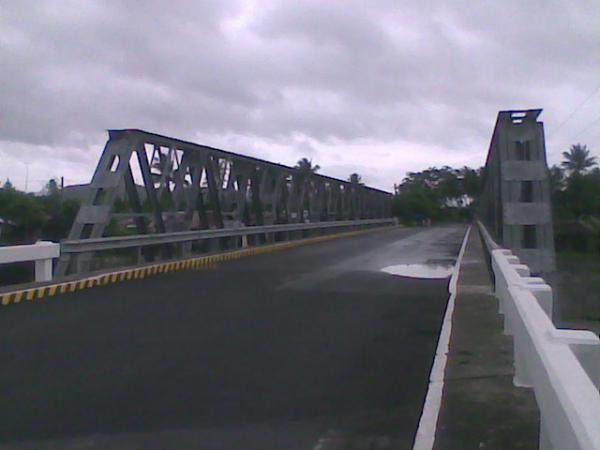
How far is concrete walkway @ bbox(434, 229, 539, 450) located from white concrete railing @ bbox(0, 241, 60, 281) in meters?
7.59

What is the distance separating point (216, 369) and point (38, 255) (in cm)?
719

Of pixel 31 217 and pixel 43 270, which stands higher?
pixel 31 217

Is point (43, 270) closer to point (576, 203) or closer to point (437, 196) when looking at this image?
point (576, 203)

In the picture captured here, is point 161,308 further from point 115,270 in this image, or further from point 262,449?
point 262,449

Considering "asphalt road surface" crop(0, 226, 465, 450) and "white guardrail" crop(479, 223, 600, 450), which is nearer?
"white guardrail" crop(479, 223, 600, 450)

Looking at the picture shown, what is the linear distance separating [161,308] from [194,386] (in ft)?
14.9

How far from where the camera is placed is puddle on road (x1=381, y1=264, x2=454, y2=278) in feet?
53.8

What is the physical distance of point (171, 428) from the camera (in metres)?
4.95

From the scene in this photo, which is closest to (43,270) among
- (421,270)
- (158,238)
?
(158,238)

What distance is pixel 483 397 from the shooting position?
216 inches

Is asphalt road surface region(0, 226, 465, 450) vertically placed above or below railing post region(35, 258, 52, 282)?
below

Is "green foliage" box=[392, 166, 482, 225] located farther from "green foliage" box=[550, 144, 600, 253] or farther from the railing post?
the railing post

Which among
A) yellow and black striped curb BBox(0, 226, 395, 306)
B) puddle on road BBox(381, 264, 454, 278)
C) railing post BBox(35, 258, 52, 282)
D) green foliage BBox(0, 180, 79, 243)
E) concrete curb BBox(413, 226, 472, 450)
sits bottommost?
concrete curb BBox(413, 226, 472, 450)

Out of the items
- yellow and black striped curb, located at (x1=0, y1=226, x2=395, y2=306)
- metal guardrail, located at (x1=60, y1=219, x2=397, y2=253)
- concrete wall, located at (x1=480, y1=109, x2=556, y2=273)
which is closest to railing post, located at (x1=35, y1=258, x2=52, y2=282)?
yellow and black striped curb, located at (x1=0, y1=226, x2=395, y2=306)
